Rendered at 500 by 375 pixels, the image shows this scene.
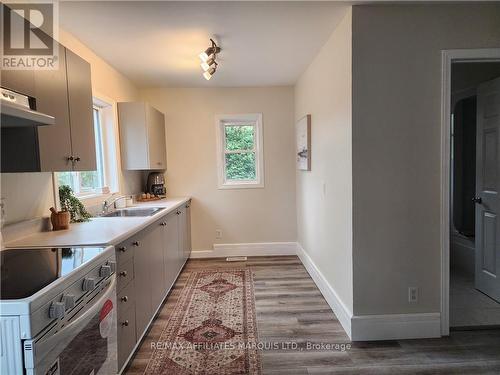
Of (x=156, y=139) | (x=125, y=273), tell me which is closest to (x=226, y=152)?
(x=156, y=139)

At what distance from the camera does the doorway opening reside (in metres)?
2.73

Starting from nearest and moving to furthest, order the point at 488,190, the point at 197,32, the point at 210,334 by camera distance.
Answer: the point at 210,334, the point at 197,32, the point at 488,190

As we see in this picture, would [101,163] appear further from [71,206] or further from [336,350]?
[336,350]

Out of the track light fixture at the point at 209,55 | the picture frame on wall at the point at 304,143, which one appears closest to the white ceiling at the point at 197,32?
the track light fixture at the point at 209,55

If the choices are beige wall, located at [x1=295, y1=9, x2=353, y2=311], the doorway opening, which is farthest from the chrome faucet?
the doorway opening

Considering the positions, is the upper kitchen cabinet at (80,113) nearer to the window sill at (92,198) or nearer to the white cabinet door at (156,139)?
the window sill at (92,198)

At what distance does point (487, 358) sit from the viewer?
80.0 inches

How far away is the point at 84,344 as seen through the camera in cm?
133

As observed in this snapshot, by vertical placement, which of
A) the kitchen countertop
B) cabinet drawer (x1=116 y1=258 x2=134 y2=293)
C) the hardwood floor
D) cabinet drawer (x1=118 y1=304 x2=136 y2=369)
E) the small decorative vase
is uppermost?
the small decorative vase

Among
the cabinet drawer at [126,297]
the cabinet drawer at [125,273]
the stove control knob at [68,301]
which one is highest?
the stove control knob at [68,301]

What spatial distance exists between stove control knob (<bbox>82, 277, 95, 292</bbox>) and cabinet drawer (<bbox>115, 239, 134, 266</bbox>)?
43cm

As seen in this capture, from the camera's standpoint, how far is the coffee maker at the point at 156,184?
4129mm

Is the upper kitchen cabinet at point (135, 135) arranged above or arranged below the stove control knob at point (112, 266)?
above

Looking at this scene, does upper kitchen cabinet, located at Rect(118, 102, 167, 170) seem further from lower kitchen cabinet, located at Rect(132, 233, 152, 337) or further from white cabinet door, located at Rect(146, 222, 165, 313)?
lower kitchen cabinet, located at Rect(132, 233, 152, 337)
